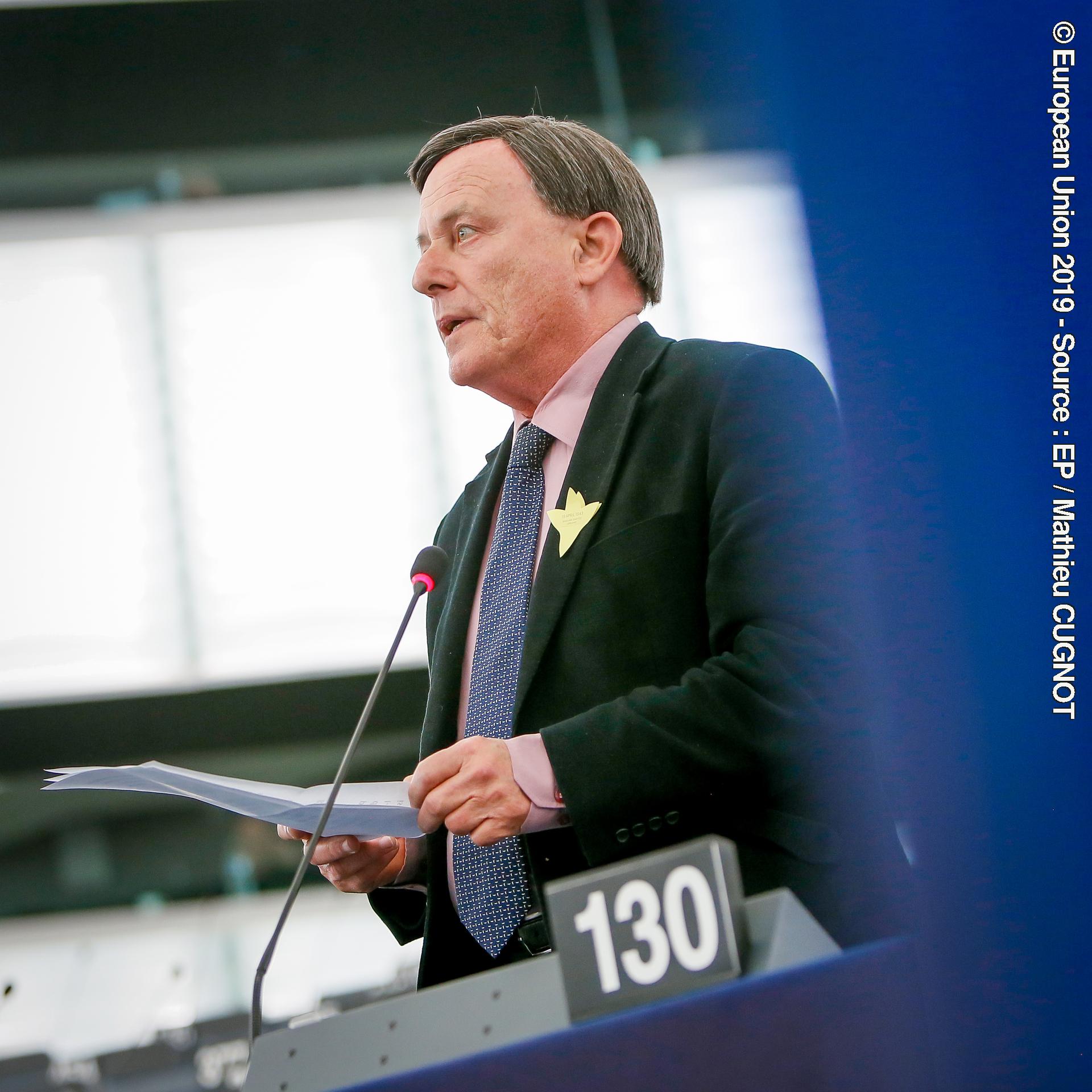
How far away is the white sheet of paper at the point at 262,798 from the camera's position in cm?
110

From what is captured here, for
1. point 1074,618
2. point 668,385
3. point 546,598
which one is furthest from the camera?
point 668,385

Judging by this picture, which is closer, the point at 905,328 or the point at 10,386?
the point at 905,328

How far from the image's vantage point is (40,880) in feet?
21.0

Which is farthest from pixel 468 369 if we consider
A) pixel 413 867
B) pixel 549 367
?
pixel 413 867

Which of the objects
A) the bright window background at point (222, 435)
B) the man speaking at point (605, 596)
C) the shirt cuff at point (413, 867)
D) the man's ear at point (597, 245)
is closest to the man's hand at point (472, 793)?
the man speaking at point (605, 596)

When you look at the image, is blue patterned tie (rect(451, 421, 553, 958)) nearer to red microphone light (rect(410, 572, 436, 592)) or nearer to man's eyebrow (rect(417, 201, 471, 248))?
red microphone light (rect(410, 572, 436, 592))

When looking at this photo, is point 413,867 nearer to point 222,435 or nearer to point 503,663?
point 503,663

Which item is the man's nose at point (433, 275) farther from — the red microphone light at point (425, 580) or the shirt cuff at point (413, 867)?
the shirt cuff at point (413, 867)

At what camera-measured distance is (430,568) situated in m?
1.39

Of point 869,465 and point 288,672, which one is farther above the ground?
point 869,465

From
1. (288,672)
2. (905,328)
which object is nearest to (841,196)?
(905,328)

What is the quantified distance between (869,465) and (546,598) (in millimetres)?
628

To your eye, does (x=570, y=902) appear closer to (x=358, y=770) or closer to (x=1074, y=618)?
(x=1074, y=618)

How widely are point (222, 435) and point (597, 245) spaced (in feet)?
16.2
